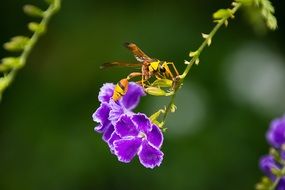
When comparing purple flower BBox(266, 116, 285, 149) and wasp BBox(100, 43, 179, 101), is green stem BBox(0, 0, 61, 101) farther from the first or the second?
purple flower BBox(266, 116, 285, 149)

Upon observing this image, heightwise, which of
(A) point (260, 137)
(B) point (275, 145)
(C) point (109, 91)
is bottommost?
(A) point (260, 137)

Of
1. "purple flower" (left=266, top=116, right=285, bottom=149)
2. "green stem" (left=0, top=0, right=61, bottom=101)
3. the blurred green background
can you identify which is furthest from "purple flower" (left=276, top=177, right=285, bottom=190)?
the blurred green background

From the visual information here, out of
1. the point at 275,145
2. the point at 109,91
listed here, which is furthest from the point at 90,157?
the point at 109,91

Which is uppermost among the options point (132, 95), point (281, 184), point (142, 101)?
point (132, 95)

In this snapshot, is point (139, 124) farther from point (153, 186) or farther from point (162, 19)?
point (162, 19)

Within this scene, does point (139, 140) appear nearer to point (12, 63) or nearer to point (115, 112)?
point (115, 112)

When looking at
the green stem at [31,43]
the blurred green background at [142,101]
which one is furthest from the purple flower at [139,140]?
the blurred green background at [142,101]

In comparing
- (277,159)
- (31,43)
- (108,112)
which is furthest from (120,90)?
(277,159)
